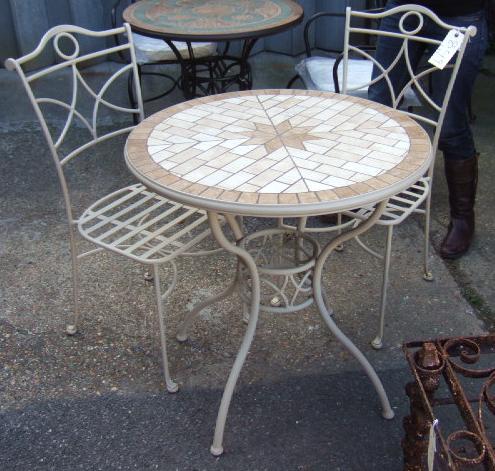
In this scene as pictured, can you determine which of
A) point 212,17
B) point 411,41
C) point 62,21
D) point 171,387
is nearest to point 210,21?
point 212,17

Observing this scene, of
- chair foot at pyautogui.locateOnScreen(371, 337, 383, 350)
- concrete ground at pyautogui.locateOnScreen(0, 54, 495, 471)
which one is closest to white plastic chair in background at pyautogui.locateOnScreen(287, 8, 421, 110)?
concrete ground at pyautogui.locateOnScreen(0, 54, 495, 471)

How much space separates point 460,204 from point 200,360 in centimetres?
142

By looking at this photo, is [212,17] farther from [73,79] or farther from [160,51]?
[73,79]

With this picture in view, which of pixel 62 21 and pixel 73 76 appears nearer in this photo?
pixel 73 76

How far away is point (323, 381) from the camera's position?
2.09 meters

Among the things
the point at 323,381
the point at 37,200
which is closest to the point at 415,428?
the point at 323,381

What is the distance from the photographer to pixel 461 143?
261 centimetres

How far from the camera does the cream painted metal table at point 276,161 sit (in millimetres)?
1499

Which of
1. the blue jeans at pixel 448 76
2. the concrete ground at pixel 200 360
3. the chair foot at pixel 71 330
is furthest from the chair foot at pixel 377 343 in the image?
the chair foot at pixel 71 330

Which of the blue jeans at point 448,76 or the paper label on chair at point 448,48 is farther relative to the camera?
the blue jeans at point 448,76

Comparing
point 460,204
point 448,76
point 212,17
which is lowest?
point 460,204

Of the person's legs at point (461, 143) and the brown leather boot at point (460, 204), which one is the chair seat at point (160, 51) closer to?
the person's legs at point (461, 143)

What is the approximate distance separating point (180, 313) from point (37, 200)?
1.29 meters

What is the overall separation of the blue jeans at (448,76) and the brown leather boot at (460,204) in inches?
2.2
